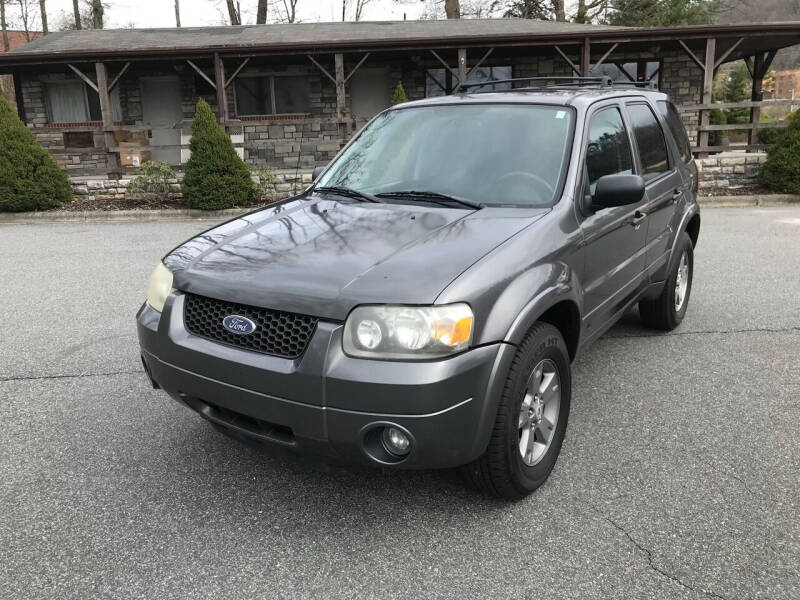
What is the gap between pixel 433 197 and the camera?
11.2 ft

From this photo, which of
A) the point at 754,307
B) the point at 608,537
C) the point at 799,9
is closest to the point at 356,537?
the point at 608,537

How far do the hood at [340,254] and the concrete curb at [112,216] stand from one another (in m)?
9.79

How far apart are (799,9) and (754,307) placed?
2300 inches

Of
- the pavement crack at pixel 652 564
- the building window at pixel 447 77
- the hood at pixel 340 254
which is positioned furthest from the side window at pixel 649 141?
the building window at pixel 447 77

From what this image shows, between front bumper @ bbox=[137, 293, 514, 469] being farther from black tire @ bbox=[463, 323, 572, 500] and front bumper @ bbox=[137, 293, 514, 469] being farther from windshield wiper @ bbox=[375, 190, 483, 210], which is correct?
windshield wiper @ bbox=[375, 190, 483, 210]

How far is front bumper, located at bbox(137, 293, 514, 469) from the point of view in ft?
7.66

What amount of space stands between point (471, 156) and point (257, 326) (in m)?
1.66

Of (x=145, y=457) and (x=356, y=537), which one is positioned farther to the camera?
(x=145, y=457)

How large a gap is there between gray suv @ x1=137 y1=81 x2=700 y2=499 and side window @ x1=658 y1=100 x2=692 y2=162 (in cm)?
102

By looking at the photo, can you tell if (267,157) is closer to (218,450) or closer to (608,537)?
(218,450)

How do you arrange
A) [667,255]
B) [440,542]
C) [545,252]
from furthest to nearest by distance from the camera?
1. [667,255]
2. [545,252]
3. [440,542]

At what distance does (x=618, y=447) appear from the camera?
3395 millimetres

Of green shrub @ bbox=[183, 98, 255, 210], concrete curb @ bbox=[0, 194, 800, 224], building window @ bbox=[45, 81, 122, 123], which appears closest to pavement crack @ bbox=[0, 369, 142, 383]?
concrete curb @ bbox=[0, 194, 800, 224]

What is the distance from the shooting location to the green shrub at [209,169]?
12.7 meters
